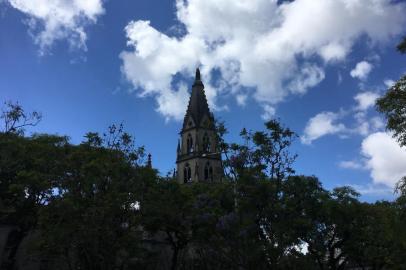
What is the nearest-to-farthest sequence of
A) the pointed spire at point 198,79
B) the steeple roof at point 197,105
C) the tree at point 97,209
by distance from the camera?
the tree at point 97,209
the steeple roof at point 197,105
the pointed spire at point 198,79

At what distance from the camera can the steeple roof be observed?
2709 inches

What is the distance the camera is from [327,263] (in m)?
33.9

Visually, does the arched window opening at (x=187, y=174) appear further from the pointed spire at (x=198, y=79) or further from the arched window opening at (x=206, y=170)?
the pointed spire at (x=198, y=79)

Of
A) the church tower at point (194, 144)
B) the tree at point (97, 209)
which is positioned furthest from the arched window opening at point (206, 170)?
the tree at point (97, 209)

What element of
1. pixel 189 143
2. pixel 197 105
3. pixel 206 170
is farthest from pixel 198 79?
pixel 206 170

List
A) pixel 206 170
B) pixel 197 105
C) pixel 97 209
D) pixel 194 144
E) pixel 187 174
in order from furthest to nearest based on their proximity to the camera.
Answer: pixel 197 105 → pixel 194 144 → pixel 187 174 → pixel 206 170 → pixel 97 209

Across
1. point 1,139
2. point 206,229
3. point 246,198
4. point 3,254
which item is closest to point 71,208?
point 206,229

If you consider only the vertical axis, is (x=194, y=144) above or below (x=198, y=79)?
below

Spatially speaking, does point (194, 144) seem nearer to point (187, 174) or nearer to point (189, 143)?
point (189, 143)

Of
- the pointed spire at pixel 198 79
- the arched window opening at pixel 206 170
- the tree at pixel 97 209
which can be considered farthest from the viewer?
the pointed spire at pixel 198 79

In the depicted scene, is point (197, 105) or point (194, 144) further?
point (197, 105)

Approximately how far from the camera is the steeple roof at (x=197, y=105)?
2709 inches

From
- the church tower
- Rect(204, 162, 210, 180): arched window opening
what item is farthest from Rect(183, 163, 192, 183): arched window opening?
Rect(204, 162, 210, 180): arched window opening

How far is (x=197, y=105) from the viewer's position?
70125 millimetres
